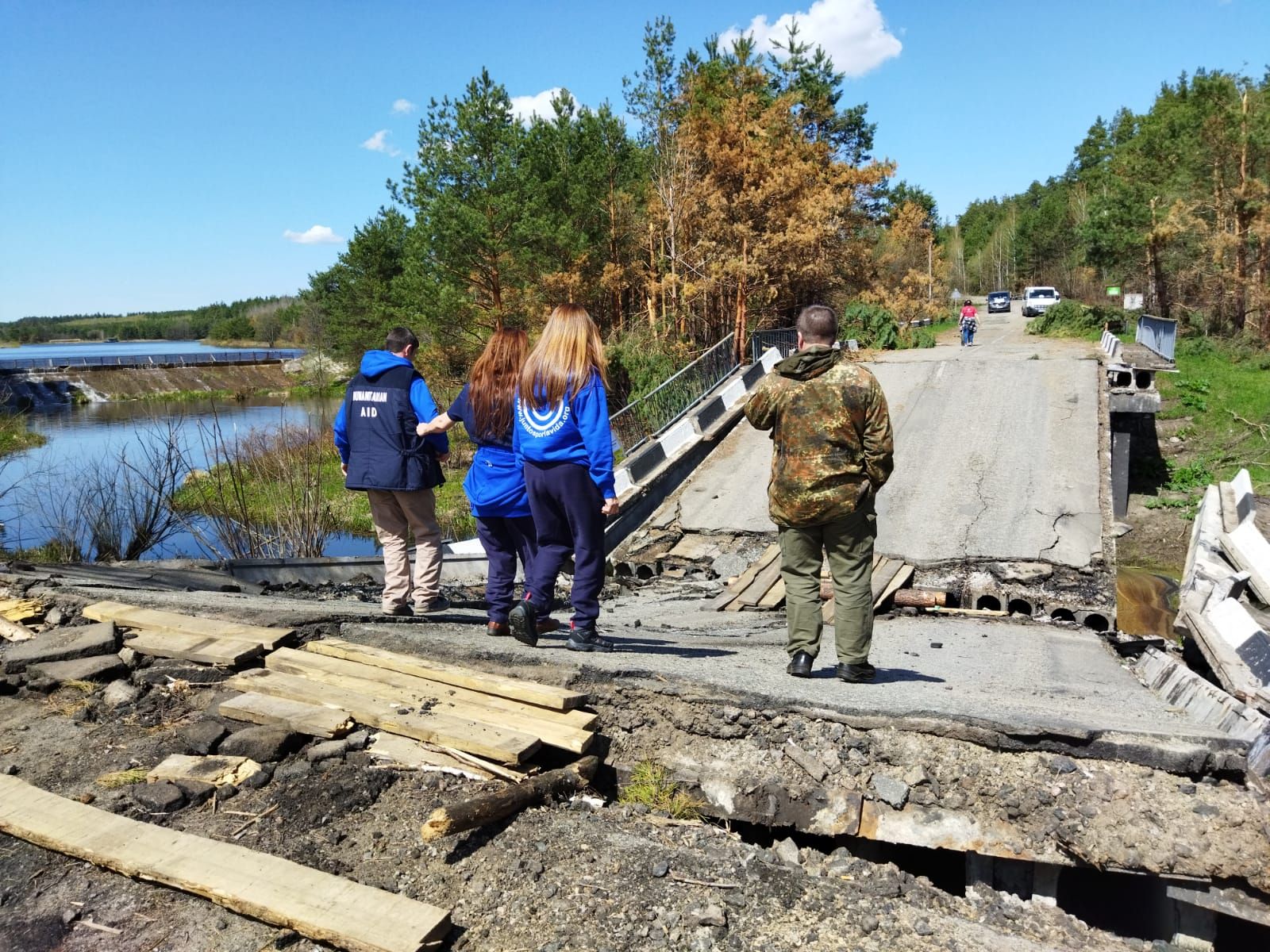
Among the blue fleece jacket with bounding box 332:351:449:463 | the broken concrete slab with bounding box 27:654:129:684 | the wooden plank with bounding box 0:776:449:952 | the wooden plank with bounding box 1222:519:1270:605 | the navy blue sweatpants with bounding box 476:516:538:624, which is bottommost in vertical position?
the wooden plank with bounding box 1222:519:1270:605

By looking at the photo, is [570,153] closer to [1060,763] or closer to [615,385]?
[615,385]

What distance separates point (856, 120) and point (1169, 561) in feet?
82.3

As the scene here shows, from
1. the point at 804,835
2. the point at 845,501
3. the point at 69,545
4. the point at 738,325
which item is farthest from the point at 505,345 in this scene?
the point at 738,325

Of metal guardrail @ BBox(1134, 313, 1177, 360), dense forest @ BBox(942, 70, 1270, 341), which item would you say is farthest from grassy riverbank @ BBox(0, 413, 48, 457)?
dense forest @ BBox(942, 70, 1270, 341)

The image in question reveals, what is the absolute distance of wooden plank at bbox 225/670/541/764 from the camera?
3512 mm

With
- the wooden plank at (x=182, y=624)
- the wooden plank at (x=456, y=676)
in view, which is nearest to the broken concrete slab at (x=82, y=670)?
the wooden plank at (x=182, y=624)

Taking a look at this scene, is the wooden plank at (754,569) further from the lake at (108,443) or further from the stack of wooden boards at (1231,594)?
the lake at (108,443)

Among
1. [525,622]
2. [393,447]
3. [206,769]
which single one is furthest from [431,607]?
[206,769]

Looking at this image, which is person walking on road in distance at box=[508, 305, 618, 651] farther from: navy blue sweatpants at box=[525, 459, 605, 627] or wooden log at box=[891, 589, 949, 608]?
wooden log at box=[891, 589, 949, 608]

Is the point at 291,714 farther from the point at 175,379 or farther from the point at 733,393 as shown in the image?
the point at 175,379

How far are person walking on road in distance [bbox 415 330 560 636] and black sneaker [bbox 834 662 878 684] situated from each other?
169cm

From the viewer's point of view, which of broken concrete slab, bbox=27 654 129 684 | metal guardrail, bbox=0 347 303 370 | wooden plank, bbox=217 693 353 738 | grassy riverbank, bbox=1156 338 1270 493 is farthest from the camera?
metal guardrail, bbox=0 347 303 370

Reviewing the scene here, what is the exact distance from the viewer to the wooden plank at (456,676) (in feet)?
13.2

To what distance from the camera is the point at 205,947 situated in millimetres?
2559
